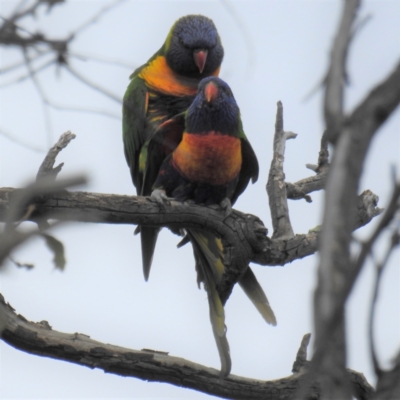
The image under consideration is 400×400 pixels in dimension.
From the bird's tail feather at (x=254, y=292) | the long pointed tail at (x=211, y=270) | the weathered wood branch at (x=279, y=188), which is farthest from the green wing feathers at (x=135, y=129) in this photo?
the bird's tail feather at (x=254, y=292)

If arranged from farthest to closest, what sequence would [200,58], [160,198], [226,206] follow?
[200,58]
[226,206]
[160,198]

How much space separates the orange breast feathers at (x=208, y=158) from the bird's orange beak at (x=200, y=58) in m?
1.25

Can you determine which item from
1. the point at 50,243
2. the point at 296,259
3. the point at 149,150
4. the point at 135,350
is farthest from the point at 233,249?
the point at 50,243

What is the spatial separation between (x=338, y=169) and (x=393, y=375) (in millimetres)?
395

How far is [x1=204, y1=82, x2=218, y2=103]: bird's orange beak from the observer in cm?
437

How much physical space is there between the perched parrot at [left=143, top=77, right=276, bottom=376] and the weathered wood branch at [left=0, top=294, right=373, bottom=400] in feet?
1.11

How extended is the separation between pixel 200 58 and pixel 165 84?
38cm

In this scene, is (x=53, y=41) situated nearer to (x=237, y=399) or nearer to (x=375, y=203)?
(x=237, y=399)

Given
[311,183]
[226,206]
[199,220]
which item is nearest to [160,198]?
[199,220]

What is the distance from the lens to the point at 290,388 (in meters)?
3.81

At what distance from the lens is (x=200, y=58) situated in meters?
5.40

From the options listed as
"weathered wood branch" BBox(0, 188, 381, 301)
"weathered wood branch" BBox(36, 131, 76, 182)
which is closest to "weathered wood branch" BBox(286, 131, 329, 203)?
"weathered wood branch" BBox(0, 188, 381, 301)

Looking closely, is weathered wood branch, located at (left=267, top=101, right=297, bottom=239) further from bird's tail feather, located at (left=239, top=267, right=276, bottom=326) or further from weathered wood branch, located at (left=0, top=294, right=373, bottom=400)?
weathered wood branch, located at (left=0, top=294, right=373, bottom=400)

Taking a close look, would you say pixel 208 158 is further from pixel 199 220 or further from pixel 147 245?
pixel 147 245
